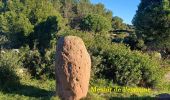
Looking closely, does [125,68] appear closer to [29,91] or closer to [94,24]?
[29,91]

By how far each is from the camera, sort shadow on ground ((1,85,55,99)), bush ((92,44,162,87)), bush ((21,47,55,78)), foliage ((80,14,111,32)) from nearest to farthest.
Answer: shadow on ground ((1,85,55,99)) → bush ((21,47,55,78)) → bush ((92,44,162,87)) → foliage ((80,14,111,32))

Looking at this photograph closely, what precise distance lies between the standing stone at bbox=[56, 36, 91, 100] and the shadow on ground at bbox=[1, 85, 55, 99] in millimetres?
736

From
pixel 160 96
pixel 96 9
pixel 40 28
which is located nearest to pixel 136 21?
pixel 40 28

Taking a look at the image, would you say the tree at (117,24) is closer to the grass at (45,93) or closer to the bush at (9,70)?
the grass at (45,93)

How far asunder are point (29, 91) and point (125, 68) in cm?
427

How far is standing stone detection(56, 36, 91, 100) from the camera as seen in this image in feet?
35.8

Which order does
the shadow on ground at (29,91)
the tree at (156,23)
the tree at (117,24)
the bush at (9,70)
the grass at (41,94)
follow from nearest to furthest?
the grass at (41,94) < the shadow on ground at (29,91) < the bush at (9,70) < the tree at (156,23) < the tree at (117,24)

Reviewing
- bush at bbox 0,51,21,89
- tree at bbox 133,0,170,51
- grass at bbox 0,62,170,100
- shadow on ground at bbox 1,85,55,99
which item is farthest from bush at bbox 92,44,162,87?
tree at bbox 133,0,170,51

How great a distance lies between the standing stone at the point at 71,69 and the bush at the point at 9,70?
2.56m

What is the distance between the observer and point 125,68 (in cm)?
1450

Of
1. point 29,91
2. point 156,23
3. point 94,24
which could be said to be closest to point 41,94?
point 29,91

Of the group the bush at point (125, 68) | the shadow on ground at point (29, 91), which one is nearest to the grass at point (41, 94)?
the shadow on ground at point (29, 91)

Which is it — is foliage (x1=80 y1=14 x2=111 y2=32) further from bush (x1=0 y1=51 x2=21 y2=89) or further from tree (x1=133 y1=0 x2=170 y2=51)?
bush (x1=0 y1=51 x2=21 y2=89)

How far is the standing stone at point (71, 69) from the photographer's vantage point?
35.8 feet
